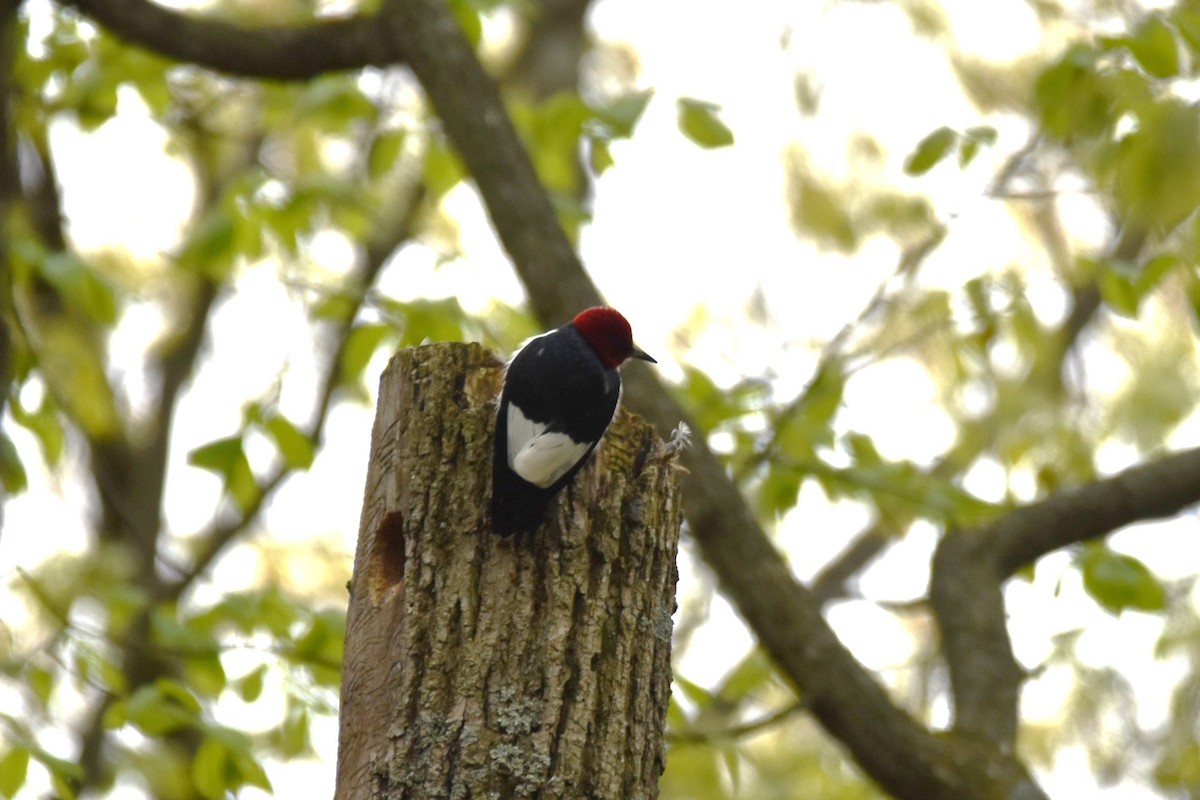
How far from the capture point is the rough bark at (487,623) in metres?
2.35

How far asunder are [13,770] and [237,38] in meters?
2.29

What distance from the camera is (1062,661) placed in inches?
254

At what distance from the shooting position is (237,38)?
13.9 feet

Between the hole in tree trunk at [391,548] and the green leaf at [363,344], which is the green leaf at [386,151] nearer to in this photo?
the green leaf at [363,344]

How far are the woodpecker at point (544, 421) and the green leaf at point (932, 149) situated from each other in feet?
4.36

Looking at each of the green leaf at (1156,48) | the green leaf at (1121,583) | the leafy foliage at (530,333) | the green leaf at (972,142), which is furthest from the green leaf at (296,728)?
the green leaf at (1156,48)

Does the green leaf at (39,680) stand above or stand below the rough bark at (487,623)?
above

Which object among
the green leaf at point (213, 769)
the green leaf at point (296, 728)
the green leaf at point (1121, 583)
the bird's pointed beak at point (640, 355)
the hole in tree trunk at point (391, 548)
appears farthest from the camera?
the green leaf at point (296, 728)

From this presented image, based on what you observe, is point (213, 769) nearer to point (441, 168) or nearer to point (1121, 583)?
point (441, 168)

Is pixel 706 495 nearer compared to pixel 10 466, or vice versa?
pixel 706 495

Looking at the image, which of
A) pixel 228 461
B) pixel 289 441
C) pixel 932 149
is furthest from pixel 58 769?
pixel 932 149

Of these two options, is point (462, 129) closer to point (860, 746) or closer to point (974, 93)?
point (860, 746)

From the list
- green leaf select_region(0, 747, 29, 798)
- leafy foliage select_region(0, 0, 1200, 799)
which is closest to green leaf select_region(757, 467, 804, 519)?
leafy foliage select_region(0, 0, 1200, 799)

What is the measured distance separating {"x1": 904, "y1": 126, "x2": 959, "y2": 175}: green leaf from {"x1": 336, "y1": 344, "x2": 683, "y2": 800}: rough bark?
1724mm
